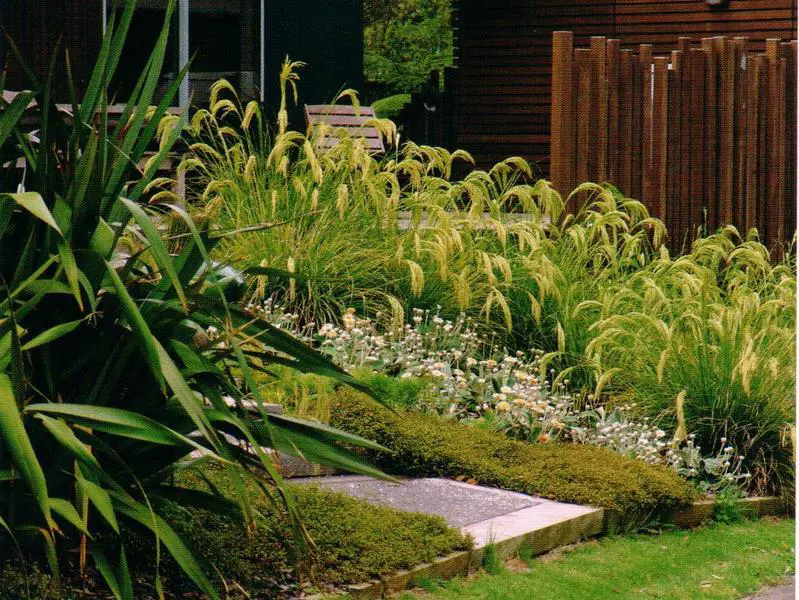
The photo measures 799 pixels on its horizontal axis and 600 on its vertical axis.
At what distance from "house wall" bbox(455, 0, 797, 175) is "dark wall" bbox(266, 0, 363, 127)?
247 centimetres

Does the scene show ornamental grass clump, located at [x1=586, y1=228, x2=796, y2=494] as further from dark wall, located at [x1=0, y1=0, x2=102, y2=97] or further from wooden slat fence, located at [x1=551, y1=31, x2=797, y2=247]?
dark wall, located at [x1=0, y1=0, x2=102, y2=97]

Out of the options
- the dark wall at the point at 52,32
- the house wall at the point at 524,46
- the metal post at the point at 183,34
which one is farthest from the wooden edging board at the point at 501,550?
the house wall at the point at 524,46

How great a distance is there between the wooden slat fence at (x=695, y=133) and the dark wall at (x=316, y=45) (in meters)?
4.10

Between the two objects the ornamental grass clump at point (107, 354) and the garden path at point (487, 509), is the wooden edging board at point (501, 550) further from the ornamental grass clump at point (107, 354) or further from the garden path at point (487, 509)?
the ornamental grass clump at point (107, 354)

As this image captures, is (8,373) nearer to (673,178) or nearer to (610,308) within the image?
(610,308)

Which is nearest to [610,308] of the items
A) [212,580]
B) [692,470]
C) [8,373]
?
[692,470]

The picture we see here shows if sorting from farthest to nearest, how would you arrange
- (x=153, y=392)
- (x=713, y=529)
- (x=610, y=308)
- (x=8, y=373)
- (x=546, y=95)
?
(x=546, y=95), (x=610, y=308), (x=713, y=529), (x=153, y=392), (x=8, y=373)

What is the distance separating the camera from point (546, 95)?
15039 mm

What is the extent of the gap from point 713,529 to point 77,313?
2988 mm

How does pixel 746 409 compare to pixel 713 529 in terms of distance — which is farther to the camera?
pixel 746 409

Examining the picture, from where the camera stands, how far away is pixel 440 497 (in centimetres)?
453

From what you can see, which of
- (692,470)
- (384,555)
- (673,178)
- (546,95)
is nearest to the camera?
(384,555)

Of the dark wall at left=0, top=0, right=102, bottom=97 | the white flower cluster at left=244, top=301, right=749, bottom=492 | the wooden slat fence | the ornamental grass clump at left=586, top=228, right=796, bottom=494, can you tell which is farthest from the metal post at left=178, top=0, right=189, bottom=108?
the ornamental grass clump at left=586, top=228, right=796, bottom=494

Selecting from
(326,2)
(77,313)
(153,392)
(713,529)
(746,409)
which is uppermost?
(326,2)
